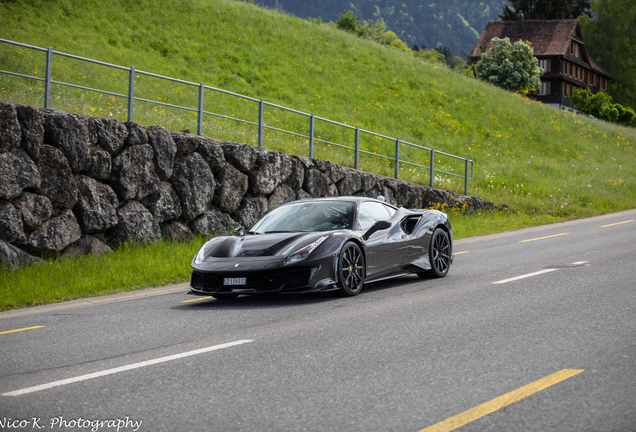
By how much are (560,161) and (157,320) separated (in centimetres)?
3112

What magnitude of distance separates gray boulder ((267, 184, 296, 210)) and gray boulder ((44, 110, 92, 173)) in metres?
5.13

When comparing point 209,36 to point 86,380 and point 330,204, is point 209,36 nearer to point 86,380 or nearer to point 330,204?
point 330,204

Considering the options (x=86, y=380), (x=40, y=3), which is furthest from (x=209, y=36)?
(x=86, y=380)

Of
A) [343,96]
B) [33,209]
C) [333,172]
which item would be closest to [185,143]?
[33,209]

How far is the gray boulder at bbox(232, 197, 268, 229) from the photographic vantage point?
51.1 feet

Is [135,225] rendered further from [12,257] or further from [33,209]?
[12,257]

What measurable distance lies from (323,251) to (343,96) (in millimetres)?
27380

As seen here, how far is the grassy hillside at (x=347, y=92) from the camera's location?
24.7 m

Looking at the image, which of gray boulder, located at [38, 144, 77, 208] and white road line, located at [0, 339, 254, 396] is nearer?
white road line, located at [0, 339, 254, 396]

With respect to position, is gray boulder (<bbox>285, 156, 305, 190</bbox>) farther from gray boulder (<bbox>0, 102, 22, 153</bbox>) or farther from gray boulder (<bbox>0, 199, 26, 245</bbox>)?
gray boulder (<bbox>0, 199, 26, 245</bbox>)

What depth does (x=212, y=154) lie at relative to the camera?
1494 cm

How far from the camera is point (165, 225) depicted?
13922mm

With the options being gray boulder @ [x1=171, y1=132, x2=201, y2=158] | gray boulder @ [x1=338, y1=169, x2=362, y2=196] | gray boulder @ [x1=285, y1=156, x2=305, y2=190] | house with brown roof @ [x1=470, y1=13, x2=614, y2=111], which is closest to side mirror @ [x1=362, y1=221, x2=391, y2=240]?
gray boulder @ [x1=171, y1=132, x2=201, y2=158]

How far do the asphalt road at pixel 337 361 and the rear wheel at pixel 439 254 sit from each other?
2.75 feet
